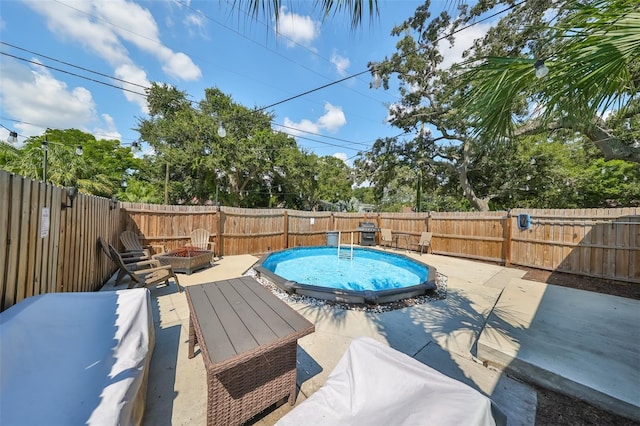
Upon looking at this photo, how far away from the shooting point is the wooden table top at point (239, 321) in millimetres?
1602

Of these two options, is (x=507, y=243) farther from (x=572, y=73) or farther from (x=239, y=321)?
(x=239, y=321)

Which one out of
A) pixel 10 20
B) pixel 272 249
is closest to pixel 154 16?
pixel 10 20

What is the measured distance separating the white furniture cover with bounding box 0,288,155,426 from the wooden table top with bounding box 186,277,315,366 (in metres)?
0.46

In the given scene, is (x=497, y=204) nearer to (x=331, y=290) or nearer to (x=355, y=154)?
(x=355, y=154)

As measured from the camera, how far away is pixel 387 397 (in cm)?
123

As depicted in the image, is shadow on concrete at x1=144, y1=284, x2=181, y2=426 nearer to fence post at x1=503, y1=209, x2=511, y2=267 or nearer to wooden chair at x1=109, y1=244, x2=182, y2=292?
wooden chair at x1=109, y1=244, x2=182, y2=292

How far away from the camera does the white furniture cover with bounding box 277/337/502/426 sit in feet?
3.28

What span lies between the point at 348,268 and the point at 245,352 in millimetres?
6856

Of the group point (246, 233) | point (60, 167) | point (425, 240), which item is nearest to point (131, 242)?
point (246, 233)

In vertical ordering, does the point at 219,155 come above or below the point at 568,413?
above

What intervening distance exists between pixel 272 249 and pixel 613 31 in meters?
9.00

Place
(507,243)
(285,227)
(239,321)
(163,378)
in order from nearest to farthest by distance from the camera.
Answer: (239,321) → (163,378) → (507,243) → (285,227)

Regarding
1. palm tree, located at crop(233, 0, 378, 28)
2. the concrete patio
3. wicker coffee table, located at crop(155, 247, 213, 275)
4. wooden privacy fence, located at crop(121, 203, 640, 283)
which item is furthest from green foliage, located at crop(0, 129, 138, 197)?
palm tree, located at crop(233, 0, 378, 28)

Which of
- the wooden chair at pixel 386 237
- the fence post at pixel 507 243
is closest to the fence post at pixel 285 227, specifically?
the wooden chair at pixel 386 237
